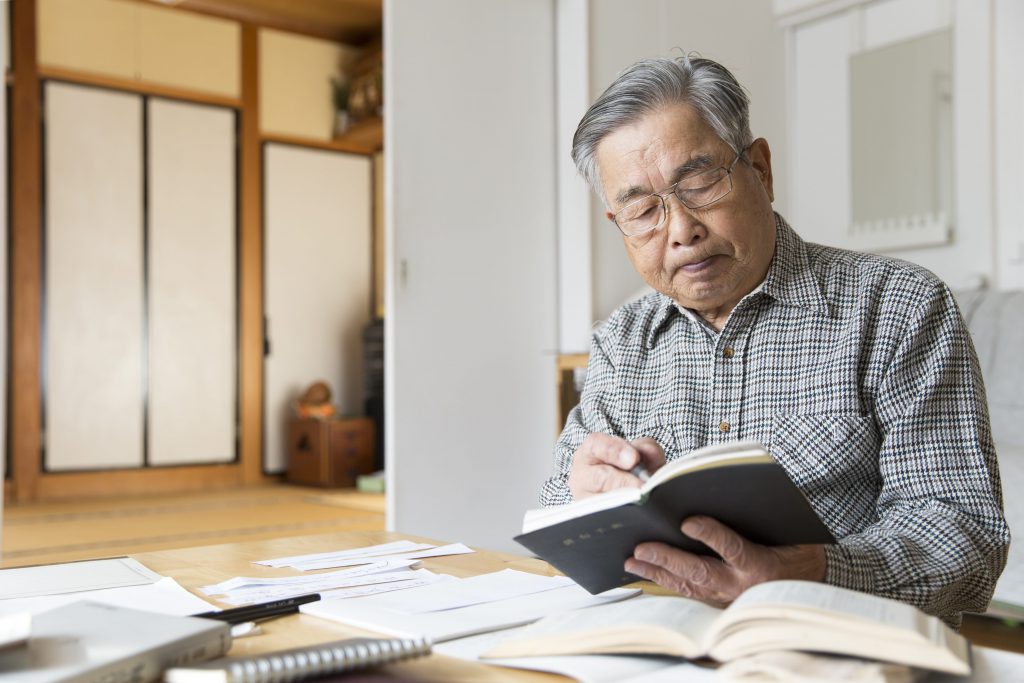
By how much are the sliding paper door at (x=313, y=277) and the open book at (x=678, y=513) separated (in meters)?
5.63

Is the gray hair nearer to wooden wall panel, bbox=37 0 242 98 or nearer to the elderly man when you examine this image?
the elderly man

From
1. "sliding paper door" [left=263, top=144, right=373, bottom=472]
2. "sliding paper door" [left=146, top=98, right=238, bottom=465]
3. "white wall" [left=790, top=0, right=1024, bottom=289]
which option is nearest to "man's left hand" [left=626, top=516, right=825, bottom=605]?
"white wall" [left=790, top=0, right=1024, bottom=289]

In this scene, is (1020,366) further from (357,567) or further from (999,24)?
(357,567)

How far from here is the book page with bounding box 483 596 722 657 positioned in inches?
27.3

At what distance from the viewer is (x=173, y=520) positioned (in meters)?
4.68


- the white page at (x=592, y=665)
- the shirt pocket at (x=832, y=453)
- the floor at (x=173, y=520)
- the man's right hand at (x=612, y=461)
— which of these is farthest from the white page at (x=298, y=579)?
the floor at (x=173, y=520)

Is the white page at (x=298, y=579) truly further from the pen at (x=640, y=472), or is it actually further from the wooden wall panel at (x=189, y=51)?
the wooden wall panel at (x=189, y=51)

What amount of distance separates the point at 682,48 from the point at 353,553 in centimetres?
312

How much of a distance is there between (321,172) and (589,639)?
6.14m

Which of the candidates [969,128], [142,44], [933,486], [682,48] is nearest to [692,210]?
[933,486]

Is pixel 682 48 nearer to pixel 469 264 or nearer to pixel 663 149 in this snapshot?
pixel 469 264

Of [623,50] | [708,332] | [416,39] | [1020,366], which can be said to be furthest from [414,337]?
[708,332]

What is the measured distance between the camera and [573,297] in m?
3.61

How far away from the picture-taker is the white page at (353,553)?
3.85ft
